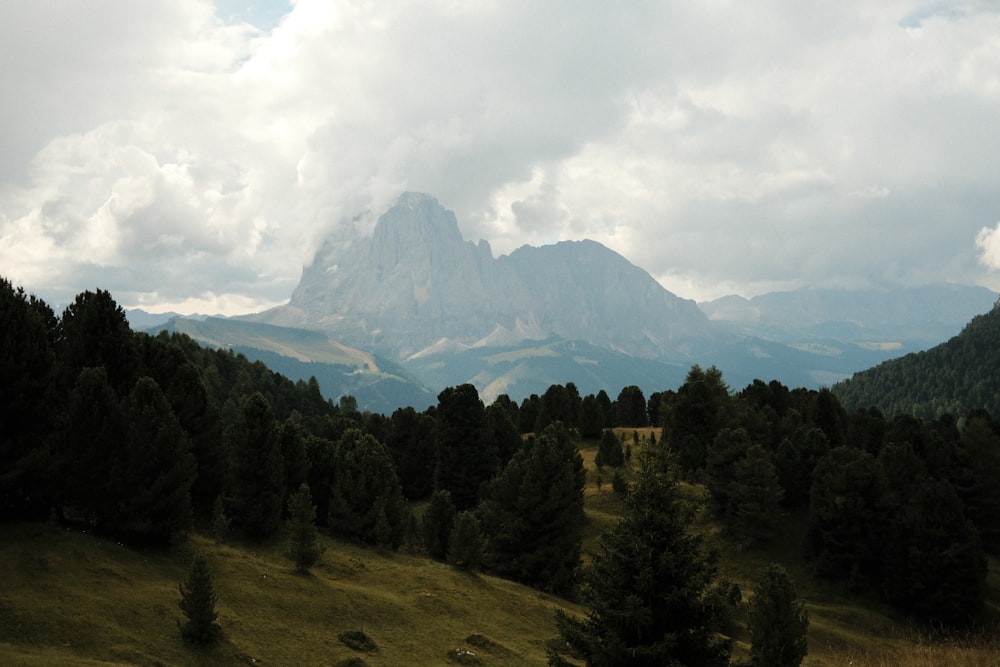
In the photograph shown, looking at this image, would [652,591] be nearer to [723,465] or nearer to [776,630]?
[776,630]

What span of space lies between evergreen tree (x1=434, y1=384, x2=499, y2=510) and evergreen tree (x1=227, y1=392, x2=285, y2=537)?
3250cm

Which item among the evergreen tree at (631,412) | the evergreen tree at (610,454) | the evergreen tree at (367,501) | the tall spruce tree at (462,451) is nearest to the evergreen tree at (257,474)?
the evergreen tree at (367,501)

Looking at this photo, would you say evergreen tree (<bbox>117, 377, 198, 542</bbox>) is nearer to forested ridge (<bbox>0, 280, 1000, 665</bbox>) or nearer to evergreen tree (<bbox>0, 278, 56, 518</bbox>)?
forested ridge (<bbox>0, 280, 1000, 665</bbox>)

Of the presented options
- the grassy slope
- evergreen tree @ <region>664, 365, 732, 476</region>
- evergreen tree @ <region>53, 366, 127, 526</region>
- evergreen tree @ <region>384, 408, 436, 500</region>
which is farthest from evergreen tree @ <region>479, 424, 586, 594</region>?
evergreen tree @ <region>384, 408, 436, 500</region>

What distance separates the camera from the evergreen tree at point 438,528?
53.7 metres

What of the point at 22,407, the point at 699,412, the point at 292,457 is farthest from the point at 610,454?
the point at 22,407

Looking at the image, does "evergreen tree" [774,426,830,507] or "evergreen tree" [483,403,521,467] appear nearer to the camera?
"evergreen tree" [774,426,830,507]

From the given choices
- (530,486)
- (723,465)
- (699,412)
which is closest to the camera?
(530,486)

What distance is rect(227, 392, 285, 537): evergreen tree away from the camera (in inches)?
1921

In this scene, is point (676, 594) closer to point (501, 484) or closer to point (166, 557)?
point (166, 557)

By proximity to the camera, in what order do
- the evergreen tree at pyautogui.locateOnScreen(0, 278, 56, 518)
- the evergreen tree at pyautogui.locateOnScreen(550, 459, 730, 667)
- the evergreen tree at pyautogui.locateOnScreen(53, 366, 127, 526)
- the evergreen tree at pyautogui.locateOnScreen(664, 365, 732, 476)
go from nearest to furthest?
the evergreen tree at pyautogui.locateOnScreen(550, 459, 730, 667) < the evergreen tree at pyautogui.locateOnScreen(0, 278, 56, 518) < the evergreen tree at pyautogui.locateOnScreen(53, 366, 127, 526) < the evergreen tree at pyautogui.locateOnScreen(664, 365, 732, 476)

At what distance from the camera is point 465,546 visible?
46.2 m

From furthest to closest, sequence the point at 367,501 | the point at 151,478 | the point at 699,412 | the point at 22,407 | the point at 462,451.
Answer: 1. the point at 699,412
2. the point at 462,451
3. the point at 367,501
4. the point at 151,478
5. the point at 22,407

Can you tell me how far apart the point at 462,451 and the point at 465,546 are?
3617 cm
